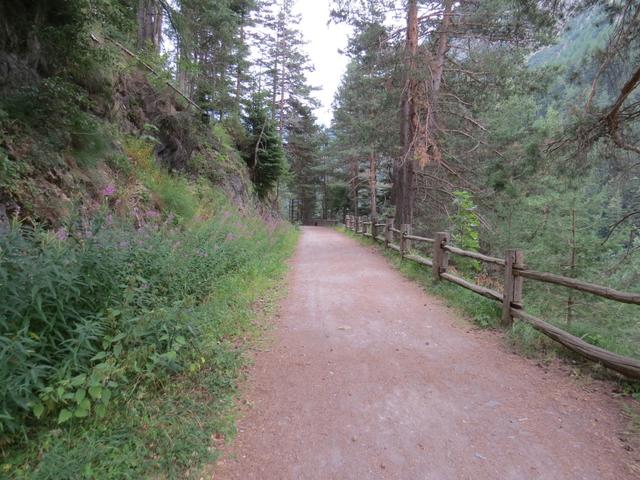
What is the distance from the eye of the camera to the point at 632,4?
172 inches

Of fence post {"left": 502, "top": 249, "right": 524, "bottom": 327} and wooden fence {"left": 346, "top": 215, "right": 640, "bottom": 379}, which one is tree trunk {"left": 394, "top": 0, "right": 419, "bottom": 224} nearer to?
wooden fence {"left": 346, "top": 215, "right": 640, "bottom": 379}

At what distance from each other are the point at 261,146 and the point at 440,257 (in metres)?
11.0

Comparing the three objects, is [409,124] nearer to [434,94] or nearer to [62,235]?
[434,94]

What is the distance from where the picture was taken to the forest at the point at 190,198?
2146 millimetres

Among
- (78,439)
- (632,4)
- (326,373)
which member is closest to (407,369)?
(326,373)

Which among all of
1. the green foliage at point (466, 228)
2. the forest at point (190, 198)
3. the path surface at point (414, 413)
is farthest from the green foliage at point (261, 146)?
the path surface at point (414, 413)

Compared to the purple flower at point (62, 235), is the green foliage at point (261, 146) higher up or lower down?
higher up

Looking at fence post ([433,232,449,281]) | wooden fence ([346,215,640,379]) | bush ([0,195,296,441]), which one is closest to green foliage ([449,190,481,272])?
wooden fence ([346,215,640,379])

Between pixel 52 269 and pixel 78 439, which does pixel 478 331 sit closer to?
pixel 78 439

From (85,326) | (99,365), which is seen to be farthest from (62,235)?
(99,365)

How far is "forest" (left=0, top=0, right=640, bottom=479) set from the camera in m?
2.15

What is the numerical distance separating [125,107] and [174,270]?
5.57 metres

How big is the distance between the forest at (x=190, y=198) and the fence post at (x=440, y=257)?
1.19 metres

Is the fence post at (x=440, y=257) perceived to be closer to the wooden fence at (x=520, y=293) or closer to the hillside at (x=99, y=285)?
the wooden fence at (x=520, y=293)
